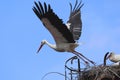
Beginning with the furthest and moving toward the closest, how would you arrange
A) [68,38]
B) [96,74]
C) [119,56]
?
[68,38] → [119,56] → [96,74]

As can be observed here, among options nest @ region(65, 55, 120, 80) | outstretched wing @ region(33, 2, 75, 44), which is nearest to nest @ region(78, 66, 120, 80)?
nest @ region(65, 55, 120, 80)

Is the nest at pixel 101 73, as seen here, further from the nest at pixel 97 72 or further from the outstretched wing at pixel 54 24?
the outstretched wing at pixel 54 24

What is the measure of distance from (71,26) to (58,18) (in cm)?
Result: 142

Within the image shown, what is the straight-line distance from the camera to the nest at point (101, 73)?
10102mm

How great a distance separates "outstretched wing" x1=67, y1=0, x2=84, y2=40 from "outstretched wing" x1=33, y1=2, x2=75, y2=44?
0.96 ft

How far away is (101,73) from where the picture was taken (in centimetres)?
1019

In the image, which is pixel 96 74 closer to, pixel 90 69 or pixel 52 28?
pixel 90 69

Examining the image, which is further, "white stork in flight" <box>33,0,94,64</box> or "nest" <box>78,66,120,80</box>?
"white stork in flight" <box>33,0,94,64</box>

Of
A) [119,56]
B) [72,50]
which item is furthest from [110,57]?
[72,50]

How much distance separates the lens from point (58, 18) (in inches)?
470

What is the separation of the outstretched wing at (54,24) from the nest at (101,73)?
194cm

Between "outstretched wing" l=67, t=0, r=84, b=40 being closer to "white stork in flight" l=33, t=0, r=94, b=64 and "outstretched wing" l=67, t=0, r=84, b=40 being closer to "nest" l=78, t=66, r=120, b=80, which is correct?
"white stork in flight" l=33, t=0, r=94, b=64

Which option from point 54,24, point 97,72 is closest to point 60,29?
point 54,24

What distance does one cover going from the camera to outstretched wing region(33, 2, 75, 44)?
12000 millimetres
